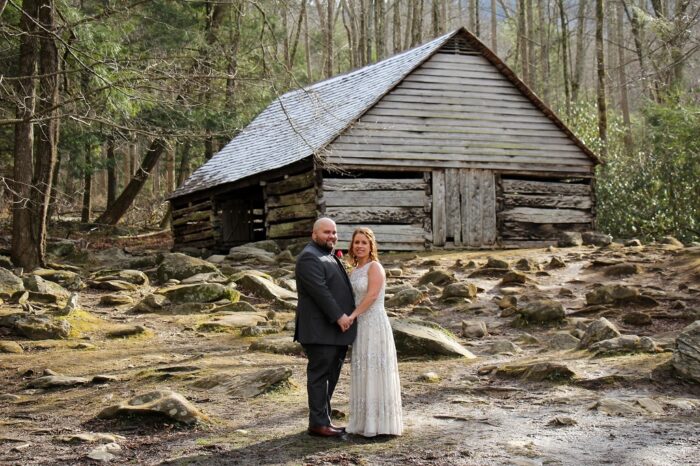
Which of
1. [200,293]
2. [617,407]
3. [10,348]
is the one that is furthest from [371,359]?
[200,293]

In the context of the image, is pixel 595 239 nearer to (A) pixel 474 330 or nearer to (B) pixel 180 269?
(B) pixel 180 269

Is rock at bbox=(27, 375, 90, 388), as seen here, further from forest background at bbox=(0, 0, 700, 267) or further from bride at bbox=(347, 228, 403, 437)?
bride at bbox=(347, 228, 403, 437)

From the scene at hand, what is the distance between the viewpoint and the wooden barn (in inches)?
742

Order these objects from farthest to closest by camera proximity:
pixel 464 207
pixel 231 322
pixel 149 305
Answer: pixel 464 207
pixel 149 305
pixel 231 322

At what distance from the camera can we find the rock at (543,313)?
10578mm

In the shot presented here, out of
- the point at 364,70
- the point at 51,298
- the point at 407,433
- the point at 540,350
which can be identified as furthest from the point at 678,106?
the point at 407,433

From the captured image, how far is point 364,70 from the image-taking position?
22984mm

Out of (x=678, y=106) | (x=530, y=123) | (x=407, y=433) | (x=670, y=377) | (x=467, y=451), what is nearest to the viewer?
(x=467, y=451)

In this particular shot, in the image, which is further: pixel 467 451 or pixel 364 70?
pixel 364 70

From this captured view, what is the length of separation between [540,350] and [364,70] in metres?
15.1

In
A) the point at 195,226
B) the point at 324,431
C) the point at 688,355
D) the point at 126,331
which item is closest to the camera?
the point at 324,431

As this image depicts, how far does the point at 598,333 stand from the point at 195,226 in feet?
56.2

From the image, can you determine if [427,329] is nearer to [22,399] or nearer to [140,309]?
[22,399]

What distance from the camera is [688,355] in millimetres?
6926
